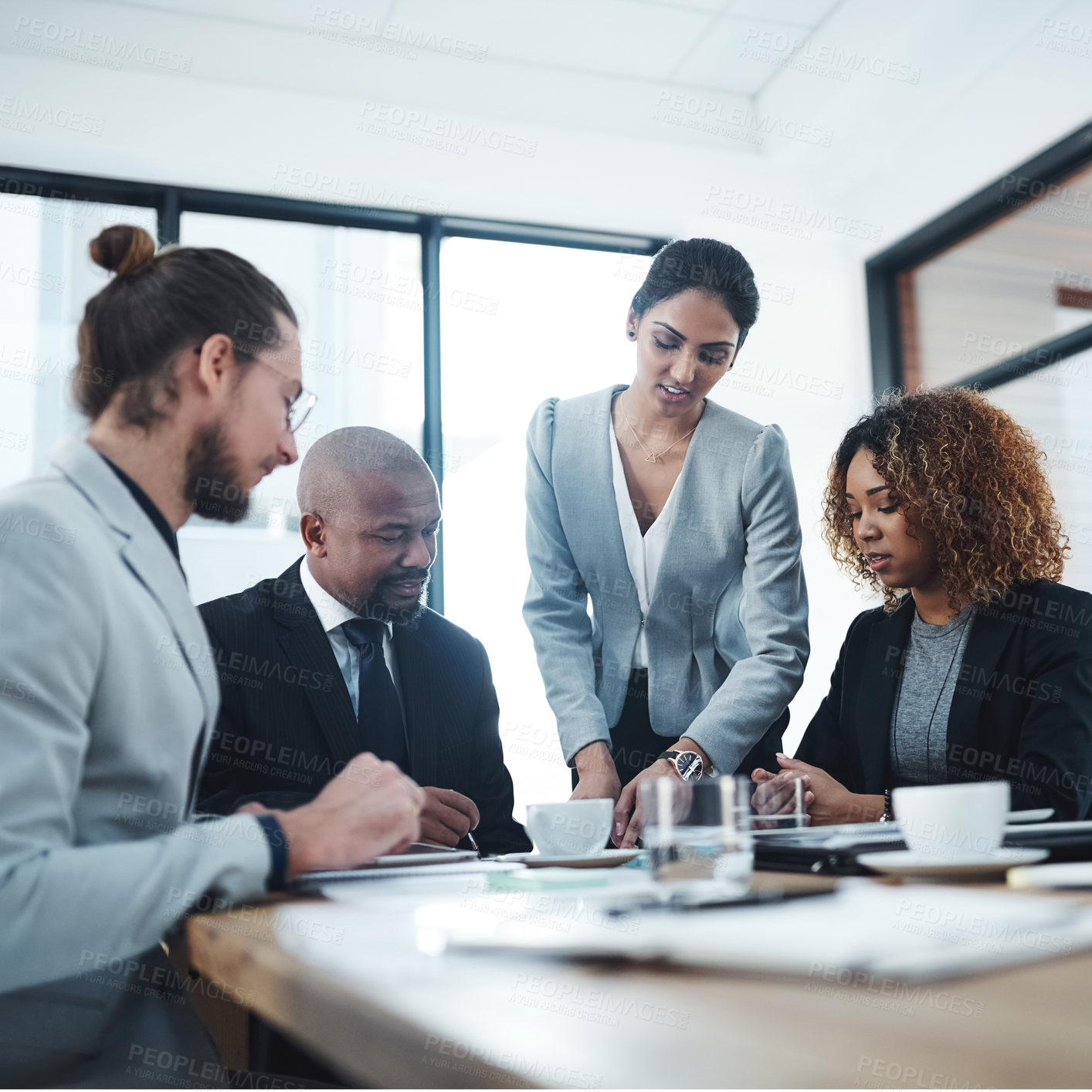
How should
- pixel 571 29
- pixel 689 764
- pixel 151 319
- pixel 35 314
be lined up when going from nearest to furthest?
pixel 151 319 < pixel 689 764 < pixel 35 314 < pixel 571 29

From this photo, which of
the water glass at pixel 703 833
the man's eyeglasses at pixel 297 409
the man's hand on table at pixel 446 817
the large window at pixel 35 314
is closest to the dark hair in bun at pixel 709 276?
the man's eyeglasses at pixel 297 409

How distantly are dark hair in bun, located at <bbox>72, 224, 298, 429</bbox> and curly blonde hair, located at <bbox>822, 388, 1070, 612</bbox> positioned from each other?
1.37m

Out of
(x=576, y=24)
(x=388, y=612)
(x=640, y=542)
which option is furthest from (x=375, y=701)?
(x=576, y=24)

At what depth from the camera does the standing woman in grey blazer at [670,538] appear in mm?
2309

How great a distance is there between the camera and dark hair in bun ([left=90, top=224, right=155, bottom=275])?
131 centimetres

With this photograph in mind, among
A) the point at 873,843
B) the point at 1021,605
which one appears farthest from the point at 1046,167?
the point at 873,843

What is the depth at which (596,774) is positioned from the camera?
2.07 metres

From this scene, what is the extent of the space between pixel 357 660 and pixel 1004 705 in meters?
1.17

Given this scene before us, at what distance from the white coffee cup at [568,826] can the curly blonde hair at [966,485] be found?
3.67 feet

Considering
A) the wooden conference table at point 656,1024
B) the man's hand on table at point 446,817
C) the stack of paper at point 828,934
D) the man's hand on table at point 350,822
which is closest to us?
the wooden conference table at point 656,1024

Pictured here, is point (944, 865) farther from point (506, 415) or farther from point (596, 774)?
point (506, 415)

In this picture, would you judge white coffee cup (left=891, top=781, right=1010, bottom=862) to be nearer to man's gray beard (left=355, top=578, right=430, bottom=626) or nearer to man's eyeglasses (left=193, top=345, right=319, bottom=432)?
man's eyeglasses (left=193, top=345, right=319, bottom=432)

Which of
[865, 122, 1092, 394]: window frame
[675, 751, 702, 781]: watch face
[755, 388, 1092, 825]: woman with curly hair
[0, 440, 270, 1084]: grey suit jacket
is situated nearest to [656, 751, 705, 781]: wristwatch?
[675, 751, 702, 781]: watch face

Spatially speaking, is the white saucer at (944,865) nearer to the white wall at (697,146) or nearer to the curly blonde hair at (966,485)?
the curly blonde hair at (966,485)
